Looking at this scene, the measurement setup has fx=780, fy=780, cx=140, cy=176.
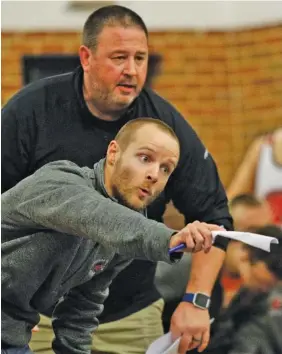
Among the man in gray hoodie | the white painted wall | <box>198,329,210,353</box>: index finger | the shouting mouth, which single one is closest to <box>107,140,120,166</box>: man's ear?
the man in gray hoodie

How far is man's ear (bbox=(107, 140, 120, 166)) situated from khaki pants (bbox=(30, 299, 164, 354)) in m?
0.34

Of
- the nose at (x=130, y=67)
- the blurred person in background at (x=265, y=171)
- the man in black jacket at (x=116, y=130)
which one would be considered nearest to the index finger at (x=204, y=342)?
the man in black jacket at (x=116, y=130)

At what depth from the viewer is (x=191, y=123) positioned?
158 cm

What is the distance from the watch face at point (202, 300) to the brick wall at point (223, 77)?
0.25 meters

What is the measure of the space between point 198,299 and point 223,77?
463 millimetres

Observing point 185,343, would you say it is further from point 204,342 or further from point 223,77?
point 223,77

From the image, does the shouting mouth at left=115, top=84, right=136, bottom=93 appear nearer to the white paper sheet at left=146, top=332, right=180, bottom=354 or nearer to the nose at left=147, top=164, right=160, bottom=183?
the nose at left=147, top=164, right=160, bottom=183

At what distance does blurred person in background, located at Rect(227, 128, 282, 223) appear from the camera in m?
1.65

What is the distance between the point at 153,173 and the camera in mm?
1351

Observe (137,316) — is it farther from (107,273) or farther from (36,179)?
(36,179)

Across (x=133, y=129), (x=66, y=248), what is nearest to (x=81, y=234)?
(x=66, y=248)

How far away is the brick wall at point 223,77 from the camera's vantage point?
63.2 inches

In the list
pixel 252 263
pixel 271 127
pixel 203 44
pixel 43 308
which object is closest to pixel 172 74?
pixel 203 44

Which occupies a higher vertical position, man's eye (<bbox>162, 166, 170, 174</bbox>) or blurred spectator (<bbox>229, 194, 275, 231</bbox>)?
man's eye (<bbox>162, 166, 170, 174</bbox>)
